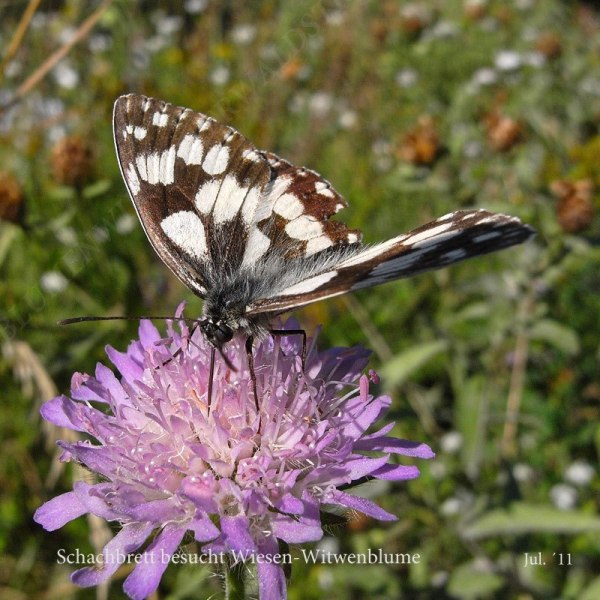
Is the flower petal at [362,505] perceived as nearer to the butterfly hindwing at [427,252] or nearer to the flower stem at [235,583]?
the flower stem at [235,583]

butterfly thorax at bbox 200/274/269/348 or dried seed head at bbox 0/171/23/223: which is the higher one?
dried seed head at bbox 0/171/23/223

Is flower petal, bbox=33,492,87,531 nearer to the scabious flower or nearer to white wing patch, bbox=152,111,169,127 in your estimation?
the scabious flower

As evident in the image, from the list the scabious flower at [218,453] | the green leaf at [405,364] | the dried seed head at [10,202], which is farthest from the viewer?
the dried seed head at [10,202]

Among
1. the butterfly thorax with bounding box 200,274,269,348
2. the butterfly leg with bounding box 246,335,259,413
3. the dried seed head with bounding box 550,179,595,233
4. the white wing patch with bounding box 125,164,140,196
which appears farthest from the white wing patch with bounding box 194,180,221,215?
the dried seed head with bounding box 550,179,595,233

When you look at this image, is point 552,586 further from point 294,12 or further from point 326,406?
point 294,12

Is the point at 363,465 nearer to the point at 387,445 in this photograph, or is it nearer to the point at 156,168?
the point at 387,445

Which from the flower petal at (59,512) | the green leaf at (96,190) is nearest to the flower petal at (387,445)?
the flower petal at (59,512)
